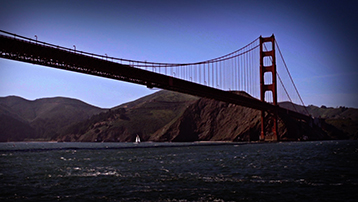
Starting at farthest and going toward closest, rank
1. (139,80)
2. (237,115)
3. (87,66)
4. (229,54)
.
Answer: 1. (237,115)
2. (229,54)
3. (139,80)
4. (87,66)

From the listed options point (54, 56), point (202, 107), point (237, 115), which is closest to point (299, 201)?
point (54, 56)

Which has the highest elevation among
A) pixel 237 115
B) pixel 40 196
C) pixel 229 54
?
pixel 229 54

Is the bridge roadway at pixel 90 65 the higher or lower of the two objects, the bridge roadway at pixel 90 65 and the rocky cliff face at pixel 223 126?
the higher

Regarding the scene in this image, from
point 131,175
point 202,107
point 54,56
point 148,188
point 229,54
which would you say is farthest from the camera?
point 202,107

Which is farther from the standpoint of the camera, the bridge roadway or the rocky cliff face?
the rocky cliff face

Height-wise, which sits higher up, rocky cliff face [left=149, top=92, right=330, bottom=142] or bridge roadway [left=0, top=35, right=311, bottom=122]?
bridge roadway [left=0, top=35, right=311, bottom=122]

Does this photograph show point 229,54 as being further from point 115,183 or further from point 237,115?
point 115,183

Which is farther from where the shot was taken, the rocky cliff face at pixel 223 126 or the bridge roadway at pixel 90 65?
the rocky cliff face at pixel 223 126

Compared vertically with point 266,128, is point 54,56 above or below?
above
